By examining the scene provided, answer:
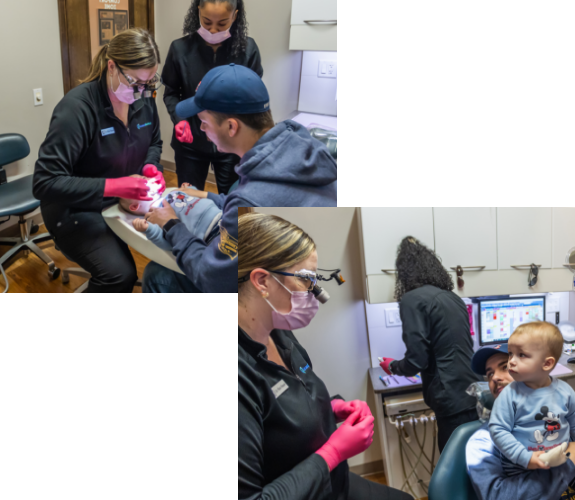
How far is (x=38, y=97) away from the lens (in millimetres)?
1604

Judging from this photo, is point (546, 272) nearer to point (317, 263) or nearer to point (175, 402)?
point (317, 263)

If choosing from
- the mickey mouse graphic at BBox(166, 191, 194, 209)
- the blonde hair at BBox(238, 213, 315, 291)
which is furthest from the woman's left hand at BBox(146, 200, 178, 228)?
the blonde hair at BBox(238, 213, 315, 291)

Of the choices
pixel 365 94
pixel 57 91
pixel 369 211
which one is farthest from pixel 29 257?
pixel 365 94

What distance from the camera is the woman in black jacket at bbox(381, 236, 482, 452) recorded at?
1.44 m

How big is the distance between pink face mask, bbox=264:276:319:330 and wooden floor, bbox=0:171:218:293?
520 millimetres

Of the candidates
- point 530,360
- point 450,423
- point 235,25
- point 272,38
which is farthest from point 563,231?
point 235,25

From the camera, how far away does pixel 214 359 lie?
5.34 feet

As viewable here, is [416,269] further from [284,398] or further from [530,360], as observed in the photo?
[284,398]

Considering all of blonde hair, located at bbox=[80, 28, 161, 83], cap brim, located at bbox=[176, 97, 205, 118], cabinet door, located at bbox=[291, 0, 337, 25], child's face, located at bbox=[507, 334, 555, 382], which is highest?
cabinet door, located at bbox=[291, 0, 337, 25]

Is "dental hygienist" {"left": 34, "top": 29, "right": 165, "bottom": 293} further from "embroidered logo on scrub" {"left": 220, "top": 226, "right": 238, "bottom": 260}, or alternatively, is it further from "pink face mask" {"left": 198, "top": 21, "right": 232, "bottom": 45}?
"embroidered logo on scrub" {"left": 220, "top": 226, "right": 238, "bottom": 260}

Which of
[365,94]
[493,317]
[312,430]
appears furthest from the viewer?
[365,94]

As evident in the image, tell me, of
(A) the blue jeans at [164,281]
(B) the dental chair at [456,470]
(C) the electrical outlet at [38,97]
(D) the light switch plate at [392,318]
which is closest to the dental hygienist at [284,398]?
(B) the dental chair at [456,470]

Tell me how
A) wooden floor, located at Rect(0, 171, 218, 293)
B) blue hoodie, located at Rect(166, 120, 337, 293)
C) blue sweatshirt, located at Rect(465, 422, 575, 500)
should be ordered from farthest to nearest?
1. wooden floor, located at Rect(0, 171, 218, 293)
2. blue hoodie, located at Rect(166, 120, 337, 293)
3. blue sweatshirt, located at Rect(465, 422, 575, 500)

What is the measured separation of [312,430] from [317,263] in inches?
16.8
